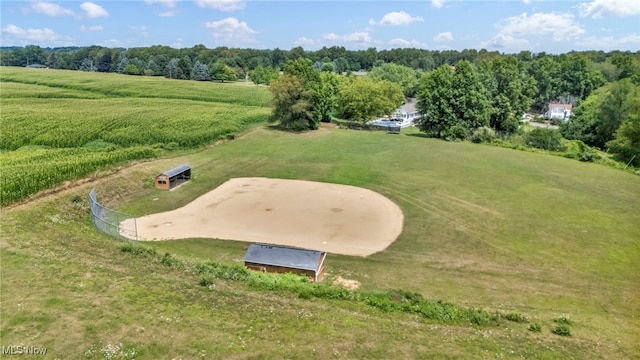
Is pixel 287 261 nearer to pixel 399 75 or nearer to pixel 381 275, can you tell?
pixel 381 275

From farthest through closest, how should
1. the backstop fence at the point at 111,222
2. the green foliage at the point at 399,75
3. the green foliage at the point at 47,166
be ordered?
1. the green foliage at the point at 399,75
2. the green foliage at the point at 47,166
3. the backstop fence at the point at 111,222

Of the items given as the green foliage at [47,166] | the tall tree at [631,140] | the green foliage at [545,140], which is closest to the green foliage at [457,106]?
the green foliage at [545,140]

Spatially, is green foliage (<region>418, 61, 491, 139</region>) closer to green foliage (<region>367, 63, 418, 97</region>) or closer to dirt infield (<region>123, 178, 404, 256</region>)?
dirt infield (<region>123, 178, 404, 256</region>)

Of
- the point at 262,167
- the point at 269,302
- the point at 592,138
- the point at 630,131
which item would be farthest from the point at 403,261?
the point at 592,138

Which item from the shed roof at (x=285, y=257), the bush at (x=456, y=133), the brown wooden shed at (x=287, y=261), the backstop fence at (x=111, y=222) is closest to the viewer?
the brown wooden shed at (x=287, y=261)

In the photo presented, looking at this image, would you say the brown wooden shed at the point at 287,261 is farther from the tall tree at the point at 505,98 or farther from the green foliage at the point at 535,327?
the tall tree at the point at 505,98

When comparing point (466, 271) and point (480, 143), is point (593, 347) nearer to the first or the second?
point (466, 271)

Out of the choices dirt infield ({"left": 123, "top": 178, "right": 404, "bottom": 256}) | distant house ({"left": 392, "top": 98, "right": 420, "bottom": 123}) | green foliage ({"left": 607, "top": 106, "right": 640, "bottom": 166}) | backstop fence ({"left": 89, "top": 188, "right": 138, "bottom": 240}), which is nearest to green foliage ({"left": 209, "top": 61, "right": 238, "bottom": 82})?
distant house ({"left": 392, "top": 98, "right": 420, "bottom": 123})

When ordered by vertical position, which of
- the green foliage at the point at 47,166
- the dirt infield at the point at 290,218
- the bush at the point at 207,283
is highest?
the green foliage at the point at 47,166
